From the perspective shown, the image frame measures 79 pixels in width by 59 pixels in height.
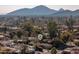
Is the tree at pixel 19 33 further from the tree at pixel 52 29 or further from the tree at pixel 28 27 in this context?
the tree at pixel 52 29

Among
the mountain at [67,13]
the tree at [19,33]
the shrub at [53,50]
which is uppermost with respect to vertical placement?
the mountain at [67,13]

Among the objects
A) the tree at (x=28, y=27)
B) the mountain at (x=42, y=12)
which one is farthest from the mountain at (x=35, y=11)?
the tree at (x=28, y=27)

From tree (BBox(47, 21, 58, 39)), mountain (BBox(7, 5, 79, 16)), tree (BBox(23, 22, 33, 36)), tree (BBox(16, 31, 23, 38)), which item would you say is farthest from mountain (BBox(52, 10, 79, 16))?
tree (BBox(16, 31, 23, 38))

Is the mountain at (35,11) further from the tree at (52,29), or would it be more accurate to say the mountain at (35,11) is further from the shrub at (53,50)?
the shrub at (53,50)

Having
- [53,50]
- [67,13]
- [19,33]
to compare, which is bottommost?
[53,50]

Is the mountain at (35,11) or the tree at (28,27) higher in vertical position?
the mountain at (35,11)

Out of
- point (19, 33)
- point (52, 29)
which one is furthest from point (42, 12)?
point (19, 33)

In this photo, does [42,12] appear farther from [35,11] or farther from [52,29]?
[52,29]

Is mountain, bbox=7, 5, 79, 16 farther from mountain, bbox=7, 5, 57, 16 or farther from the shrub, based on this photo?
the shrub
